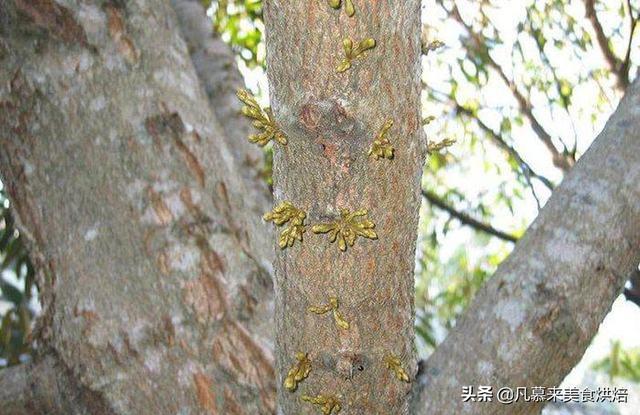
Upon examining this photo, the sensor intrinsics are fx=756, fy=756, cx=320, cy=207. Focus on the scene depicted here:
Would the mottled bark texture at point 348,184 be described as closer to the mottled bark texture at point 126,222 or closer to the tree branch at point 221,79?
the mottled bark texture at point 126,222

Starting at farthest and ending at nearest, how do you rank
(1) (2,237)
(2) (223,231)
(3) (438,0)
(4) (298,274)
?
(3) (438,0) < (1) (2,237) < (2) (223,231) < (4) (298,274)

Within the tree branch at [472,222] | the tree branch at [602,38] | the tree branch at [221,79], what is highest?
the tree branch at [602,38]

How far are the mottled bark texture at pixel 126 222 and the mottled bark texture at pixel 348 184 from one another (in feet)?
1.04

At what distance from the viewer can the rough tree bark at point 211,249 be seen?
1040 mm

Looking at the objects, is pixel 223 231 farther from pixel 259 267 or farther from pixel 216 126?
pixel 216 126

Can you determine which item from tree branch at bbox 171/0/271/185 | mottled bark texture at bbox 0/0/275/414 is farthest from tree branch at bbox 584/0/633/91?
mottled bark texture at bbox 0/0/275/414

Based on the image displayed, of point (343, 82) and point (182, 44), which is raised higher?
point (343, 82)

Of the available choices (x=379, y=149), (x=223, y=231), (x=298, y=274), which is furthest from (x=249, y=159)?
(x=379, y=149)

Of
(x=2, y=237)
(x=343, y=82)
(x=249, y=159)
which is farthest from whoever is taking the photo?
(x=2, y=237)

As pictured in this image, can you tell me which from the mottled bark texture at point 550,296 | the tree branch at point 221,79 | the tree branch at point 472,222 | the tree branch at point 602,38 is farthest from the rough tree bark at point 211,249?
the tree branch at point 602,38

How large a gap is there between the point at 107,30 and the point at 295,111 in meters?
1.00

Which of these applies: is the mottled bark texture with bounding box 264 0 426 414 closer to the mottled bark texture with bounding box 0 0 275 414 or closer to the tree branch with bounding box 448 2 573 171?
the mottled bark texture with bounding box 0 0 275 414

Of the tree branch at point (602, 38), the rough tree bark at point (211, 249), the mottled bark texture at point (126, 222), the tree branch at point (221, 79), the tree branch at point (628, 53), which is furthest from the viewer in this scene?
the tree branch at point (602, 38)

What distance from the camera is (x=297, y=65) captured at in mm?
871
